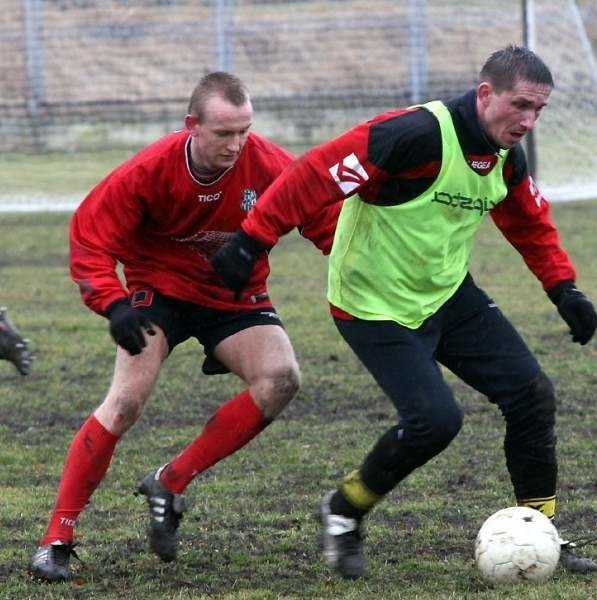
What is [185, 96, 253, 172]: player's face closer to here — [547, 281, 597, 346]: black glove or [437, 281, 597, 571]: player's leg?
[437, 281, 597, 571]: player's leg

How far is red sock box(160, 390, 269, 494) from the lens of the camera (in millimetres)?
5055

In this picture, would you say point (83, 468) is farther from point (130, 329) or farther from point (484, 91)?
point (484, 91)

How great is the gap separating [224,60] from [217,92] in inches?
590

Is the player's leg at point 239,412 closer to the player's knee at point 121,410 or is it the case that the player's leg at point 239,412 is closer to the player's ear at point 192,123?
the player's knee at point 121,410

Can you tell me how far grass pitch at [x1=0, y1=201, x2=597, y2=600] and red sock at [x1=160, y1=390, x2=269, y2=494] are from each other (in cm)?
31

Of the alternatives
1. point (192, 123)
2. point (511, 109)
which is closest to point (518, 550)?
point (511, 109)

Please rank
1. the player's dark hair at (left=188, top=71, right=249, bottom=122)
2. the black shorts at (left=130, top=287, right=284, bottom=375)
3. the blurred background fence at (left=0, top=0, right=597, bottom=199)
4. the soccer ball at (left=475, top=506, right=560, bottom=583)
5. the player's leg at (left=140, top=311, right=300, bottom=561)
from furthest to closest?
the blurred background fence at (left=0, top=0, right=597, bottom=199) → the black shorts at (left=130, top=287, right=284, bottom=375) → the player's leg at (left=140, top=311, right=300, bottom=561) → the player's dark hair at (left=188, top=71, right=249, bottom=122) → the soccer ball at (left=475, top=506, right=560, bottom=583)

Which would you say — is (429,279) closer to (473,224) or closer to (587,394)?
(473,224)

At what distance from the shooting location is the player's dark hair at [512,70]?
14.8ft

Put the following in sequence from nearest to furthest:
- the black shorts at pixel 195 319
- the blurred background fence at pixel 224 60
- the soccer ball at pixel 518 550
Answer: the soccer ball at pixel 518 550 < the black shorts at pixel 195 319 < the blurred background fence at pixel 224 60

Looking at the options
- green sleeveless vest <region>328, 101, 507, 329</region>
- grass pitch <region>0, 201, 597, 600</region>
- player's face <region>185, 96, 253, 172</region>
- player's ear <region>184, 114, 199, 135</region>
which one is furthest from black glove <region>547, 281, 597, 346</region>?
player's ear <region>184, 114, 199, 135</region>

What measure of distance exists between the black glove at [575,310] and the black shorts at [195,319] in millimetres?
1061

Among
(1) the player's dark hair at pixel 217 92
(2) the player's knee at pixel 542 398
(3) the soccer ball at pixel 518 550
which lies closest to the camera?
(3) the soccer ball at pixel 518 550

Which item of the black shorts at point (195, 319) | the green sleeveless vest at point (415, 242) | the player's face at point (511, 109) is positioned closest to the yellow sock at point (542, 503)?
the green sleeveless vest at point (415, 242)
